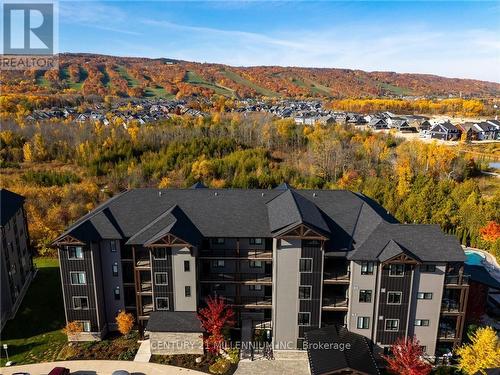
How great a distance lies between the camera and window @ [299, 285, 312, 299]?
102 feet

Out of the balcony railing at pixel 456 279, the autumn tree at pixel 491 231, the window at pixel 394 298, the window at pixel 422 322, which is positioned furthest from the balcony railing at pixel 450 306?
the autumn tree at pixel 491 231

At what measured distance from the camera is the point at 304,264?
3080 centimetres

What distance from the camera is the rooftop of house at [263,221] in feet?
98.4

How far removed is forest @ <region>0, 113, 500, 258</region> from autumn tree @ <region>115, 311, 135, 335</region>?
19686 mm

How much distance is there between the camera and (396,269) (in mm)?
29703

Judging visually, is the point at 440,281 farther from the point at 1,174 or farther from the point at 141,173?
the point at 1,174

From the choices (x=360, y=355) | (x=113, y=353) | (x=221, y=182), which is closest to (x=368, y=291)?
(x=360, y=355)

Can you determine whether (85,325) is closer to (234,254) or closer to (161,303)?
(161,303)

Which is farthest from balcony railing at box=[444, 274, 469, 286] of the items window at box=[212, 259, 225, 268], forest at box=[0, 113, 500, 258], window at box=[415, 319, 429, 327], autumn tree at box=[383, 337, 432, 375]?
forest at box=[0, 113, 500, 258]

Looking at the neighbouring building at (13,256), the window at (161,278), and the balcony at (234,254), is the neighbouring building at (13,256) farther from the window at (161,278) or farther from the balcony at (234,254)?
the balcony at (234,254)

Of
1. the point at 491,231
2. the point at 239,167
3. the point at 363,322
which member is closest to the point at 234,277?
the point at 363,322

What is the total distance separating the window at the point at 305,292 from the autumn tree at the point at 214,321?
19.7 ft

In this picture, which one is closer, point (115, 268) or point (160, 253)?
point (160, 253)

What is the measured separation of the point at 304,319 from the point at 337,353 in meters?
3.97
